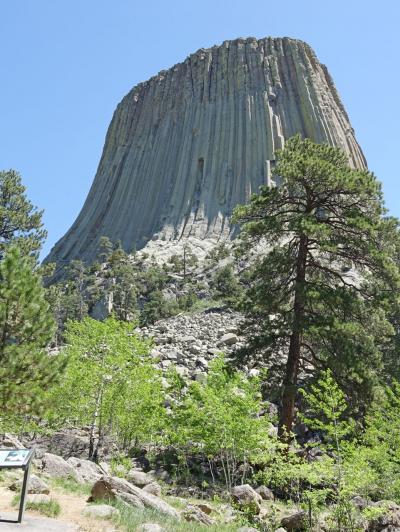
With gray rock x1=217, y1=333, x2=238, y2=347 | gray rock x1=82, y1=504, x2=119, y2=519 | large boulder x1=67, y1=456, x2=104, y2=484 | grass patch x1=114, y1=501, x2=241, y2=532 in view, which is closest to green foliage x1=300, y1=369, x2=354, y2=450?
grass patch x1=114, y1=501, x2=241, y2=532

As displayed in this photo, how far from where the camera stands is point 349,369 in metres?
14.2

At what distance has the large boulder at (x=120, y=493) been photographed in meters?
9.13

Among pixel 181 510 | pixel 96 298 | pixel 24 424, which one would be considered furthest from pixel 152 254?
pixel 181 510

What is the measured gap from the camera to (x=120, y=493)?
30.1ft

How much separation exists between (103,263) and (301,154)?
186 feet

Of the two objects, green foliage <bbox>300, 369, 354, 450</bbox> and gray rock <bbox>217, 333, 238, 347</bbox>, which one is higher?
gray rock <bbox>217, 333, 238, 347</bbox>

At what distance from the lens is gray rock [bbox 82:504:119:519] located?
7886mm

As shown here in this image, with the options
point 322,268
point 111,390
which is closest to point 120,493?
point 111,390

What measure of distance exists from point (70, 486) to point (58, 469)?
6.55ft

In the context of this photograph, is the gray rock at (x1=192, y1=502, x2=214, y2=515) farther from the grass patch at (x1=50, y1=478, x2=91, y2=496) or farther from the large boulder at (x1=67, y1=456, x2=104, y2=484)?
the large boulder at (x1=67, y1=456, x2=104, y2=484)

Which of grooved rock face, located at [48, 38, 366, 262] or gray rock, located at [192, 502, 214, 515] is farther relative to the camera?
grooved rock face, located at [48, 38, 366, 262]

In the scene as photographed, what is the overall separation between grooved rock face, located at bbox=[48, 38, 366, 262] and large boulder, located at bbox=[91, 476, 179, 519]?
191 feet

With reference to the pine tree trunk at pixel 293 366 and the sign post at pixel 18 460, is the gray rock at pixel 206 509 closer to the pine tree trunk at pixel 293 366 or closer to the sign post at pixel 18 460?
the pine tree trunk at pixel 293 366

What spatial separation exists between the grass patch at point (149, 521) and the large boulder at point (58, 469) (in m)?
3.40
